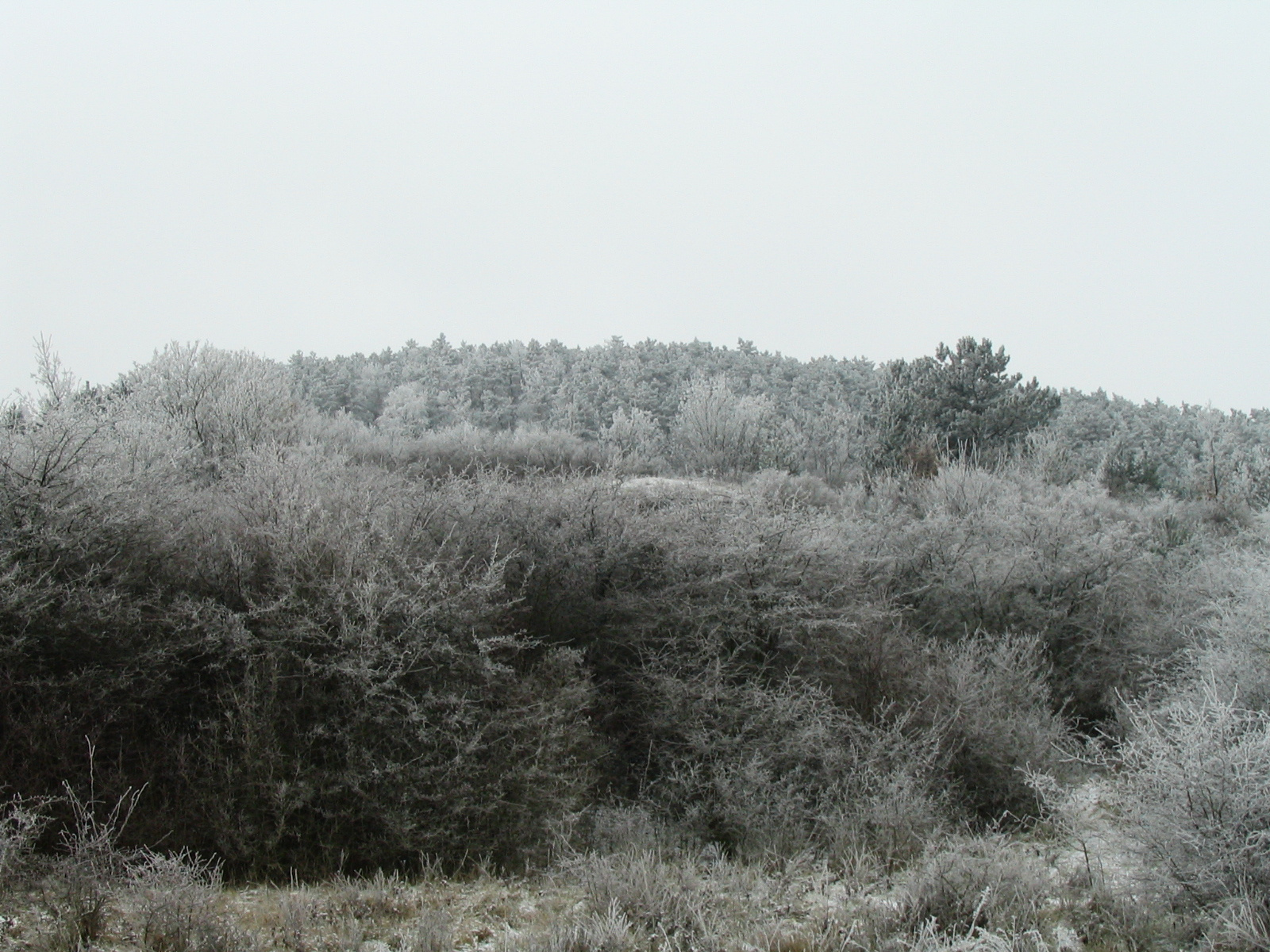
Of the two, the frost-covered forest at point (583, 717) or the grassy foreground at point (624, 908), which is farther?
the frost-covered forest at point (583, 717)

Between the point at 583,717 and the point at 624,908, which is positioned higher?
the point at 624,908

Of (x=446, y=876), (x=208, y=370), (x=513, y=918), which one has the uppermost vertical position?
(x=208, y=370)

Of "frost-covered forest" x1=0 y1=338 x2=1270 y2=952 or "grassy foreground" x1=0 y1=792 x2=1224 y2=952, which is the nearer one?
"grassy foreground" x1=0 y1=792 x2=1224 y2=952

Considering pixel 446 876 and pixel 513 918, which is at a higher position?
pixel 513 918

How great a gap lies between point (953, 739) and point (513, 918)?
26.6ft

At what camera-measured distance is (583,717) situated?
11.7 m

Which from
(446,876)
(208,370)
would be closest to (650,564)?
(446,876)

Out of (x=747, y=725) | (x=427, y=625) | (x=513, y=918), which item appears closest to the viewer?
(x=513, y=918)

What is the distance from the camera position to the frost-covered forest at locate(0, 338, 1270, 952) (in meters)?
6.61

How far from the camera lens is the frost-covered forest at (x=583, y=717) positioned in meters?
6.61

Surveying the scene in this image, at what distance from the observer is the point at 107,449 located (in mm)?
10266

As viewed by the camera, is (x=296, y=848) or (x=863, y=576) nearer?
(x=296, y=848)

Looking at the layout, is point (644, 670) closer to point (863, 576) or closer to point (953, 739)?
point (953, 739)

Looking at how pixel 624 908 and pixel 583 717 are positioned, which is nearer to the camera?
pixel 624 908
